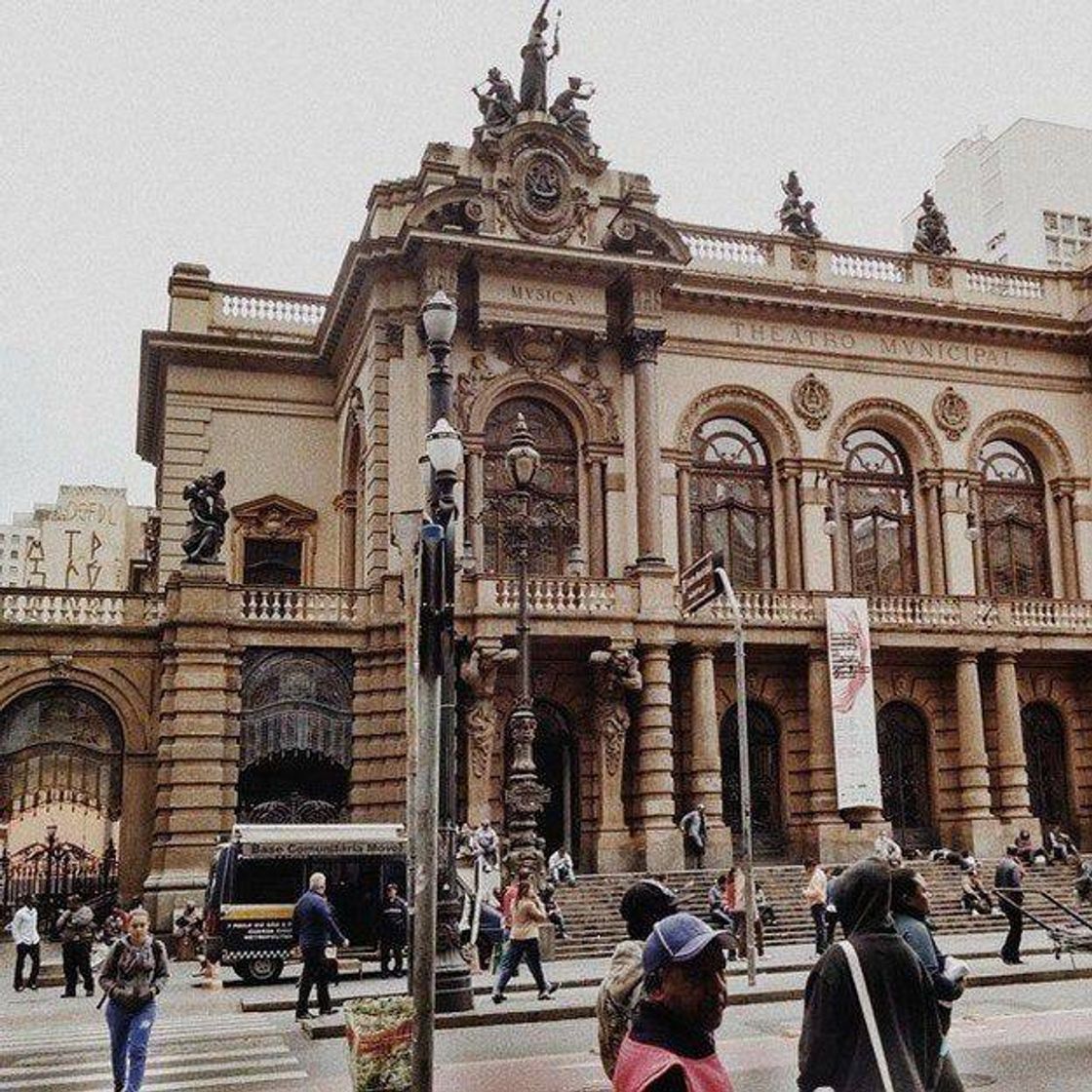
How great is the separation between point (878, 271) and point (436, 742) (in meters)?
28.4

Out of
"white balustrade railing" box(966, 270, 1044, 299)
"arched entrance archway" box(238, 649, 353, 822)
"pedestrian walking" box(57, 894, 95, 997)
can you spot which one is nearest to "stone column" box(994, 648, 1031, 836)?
"white balustrade railing" box(966, 270, 1044, 299)

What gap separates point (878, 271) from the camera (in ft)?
117

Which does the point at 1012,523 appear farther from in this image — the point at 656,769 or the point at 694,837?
the point at 694,837

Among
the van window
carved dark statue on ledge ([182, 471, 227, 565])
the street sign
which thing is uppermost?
carved dark statue on ledge ([182, 471, 227, 565])

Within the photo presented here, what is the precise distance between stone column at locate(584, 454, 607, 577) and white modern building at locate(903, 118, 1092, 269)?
43.4m

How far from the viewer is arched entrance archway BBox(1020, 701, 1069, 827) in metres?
34.3

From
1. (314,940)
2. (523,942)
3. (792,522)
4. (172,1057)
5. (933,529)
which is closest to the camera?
(172,1057)

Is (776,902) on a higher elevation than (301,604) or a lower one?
lower

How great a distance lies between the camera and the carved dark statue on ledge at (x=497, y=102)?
3256 centimetres

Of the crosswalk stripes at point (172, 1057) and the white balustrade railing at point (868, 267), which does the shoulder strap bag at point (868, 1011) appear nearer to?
the crosswalk stripes at point (172, 1057)

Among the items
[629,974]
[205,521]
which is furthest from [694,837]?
[629,974]

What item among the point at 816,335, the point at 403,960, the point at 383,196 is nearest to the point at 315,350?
the point at 383,196

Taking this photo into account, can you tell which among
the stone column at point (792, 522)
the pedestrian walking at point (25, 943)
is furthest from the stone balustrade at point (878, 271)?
the pedestrian walking at point (25, 943)

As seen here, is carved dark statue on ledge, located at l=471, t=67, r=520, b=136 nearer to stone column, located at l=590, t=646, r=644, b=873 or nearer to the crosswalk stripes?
stone column, located at l=590, t=646, r=644, b=873
